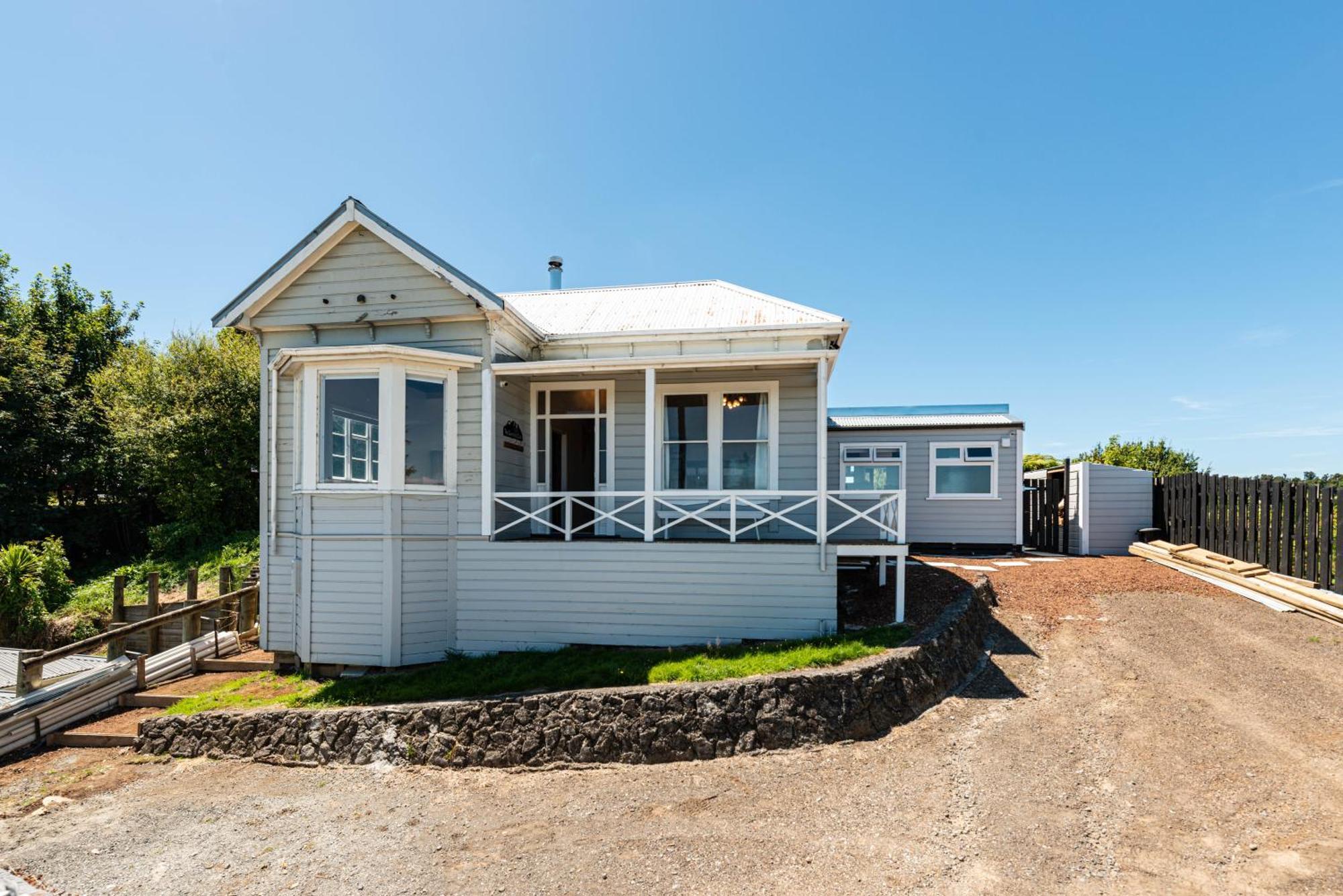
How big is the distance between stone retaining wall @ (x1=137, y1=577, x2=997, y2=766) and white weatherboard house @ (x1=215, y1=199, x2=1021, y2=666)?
1347 millimetres

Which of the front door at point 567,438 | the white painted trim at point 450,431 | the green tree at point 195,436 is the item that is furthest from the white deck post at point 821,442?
the green tree at point 195,436

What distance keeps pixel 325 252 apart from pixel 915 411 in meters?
13.4

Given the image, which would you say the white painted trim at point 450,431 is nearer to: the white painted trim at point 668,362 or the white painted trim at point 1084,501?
the white painted trim at point 668,362

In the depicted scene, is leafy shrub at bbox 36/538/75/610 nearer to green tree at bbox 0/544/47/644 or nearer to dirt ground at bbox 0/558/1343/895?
green tree at bbox 0/544/47/644

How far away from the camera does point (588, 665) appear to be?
7309 mm

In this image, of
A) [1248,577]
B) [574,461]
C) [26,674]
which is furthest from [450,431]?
[1248,577]

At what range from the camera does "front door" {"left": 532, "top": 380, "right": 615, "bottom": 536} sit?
10.2 meters

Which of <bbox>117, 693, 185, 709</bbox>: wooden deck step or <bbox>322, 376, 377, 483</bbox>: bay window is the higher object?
<bbox>322, 376, 377, 483</bbox>: bay window

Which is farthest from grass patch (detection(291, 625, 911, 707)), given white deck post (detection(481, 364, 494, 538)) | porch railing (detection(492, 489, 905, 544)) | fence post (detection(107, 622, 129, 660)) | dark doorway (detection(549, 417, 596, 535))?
fence post (detection(107, 622, 129, 660))

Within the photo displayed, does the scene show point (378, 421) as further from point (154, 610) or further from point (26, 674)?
point (154, 610)

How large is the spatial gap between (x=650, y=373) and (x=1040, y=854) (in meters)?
6.69

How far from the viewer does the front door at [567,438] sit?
10219 millimetres

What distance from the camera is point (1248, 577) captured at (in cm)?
1061

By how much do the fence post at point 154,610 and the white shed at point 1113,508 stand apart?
1963cm
